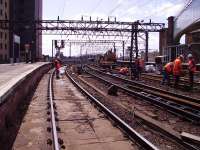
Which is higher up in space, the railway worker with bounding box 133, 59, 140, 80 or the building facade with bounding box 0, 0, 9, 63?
the building facade with bounding box 0, 0, 9, 63

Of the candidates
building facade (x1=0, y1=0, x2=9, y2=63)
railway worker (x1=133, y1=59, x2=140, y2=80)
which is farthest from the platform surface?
building facade (x1=0, y1=0, x2=9, y2=63)

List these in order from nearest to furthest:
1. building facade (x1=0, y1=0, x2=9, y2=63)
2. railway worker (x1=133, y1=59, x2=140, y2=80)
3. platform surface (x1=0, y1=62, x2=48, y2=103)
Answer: platform surface (x1=0, y1=62, x2=48, y2=103)
railway worker (x1=133, y1=59, x2=140, y2=80)
building facade (x1=0, y1=0, x2=9, y2=63)

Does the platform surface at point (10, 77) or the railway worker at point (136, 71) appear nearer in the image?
the platform surface at point (10, 77)

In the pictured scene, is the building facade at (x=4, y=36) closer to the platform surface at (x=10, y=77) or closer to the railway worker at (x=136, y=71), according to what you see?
the platform surface at (x=10, y=77)

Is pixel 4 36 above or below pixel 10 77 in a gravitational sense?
above

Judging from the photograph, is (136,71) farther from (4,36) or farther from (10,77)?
(4,36)

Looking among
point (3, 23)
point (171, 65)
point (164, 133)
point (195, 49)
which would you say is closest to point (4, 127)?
point (164, 133)

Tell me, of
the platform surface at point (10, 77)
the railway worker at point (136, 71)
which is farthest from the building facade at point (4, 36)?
the railway worker at point (136, 71)

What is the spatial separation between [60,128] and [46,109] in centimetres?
403

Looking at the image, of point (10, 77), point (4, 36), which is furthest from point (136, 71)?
point (4, 36)

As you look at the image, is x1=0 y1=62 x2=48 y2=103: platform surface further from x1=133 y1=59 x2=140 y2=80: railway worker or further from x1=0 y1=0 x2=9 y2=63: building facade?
x1=0 y1=0 x2=9 y2=63: building facade

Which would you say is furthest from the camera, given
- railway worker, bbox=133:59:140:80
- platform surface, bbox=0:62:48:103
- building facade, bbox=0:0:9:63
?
building facade, bbox=0:0:9:63

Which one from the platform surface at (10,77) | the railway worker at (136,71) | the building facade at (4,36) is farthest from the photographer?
the building facade at (4,36)

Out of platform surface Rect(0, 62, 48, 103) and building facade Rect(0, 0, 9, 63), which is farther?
building facade Rect(0, 0, 9, 63)
